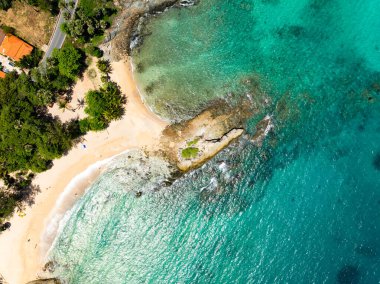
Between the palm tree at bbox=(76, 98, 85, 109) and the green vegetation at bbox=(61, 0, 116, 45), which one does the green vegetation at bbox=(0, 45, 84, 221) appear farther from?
the green vegetation at bbox=(61, 0, 116, 45)

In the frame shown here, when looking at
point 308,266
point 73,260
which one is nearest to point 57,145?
point 73,260

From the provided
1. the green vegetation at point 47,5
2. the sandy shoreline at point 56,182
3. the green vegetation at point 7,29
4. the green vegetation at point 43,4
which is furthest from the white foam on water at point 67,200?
the green vegetation at point 43,4

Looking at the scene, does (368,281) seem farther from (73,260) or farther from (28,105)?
(28,105)

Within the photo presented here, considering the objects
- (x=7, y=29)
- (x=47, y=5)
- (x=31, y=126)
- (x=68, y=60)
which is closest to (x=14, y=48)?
(x=7, y=29)

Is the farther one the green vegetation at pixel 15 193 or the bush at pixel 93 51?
the bush at pixel 93 51

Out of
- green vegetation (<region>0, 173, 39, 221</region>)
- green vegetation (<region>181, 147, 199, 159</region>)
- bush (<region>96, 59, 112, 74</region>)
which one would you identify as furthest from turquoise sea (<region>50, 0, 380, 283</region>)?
green vegetation (<region>0, 173, 39, 221</region>)

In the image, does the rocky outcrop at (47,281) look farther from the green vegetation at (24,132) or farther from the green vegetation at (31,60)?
the green vegetation at (31,60)

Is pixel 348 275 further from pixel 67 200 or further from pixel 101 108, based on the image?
pixel 101 108
